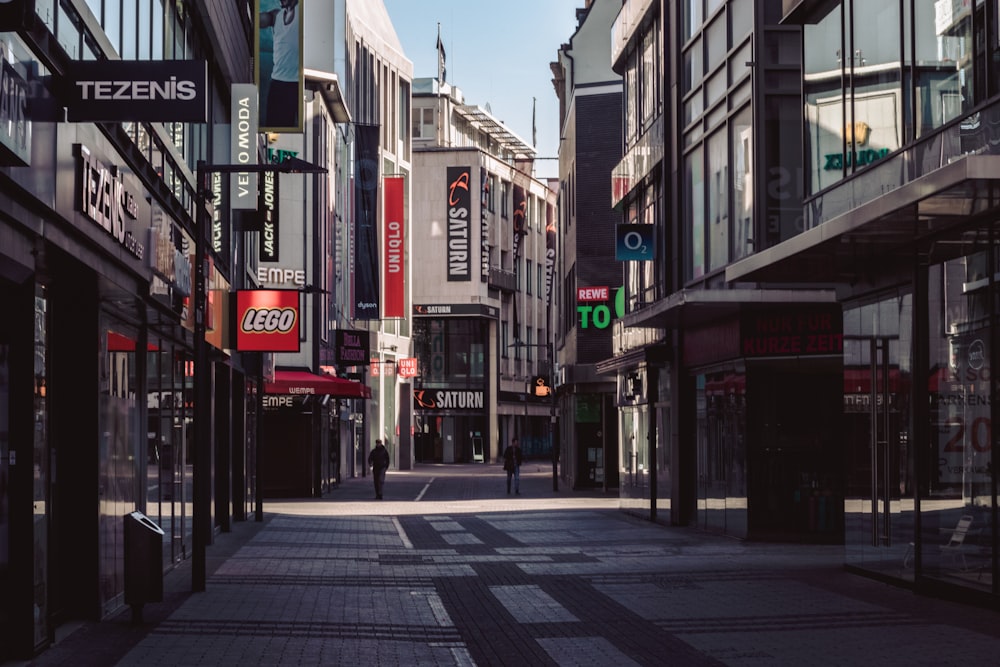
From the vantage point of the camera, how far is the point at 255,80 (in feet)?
103

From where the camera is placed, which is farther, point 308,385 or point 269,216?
point 308,385

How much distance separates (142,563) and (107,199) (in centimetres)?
333

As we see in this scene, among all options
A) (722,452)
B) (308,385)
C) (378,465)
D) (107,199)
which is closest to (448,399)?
(378,465)

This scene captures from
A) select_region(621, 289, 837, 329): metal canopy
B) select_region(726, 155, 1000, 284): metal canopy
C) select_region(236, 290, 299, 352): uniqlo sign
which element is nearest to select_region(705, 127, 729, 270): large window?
select_region(621, 289, 837, 329): metal canopy

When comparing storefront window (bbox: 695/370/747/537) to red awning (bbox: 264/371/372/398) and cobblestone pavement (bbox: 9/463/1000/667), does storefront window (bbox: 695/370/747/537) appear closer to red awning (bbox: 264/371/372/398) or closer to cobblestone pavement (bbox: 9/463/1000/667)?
cobblestone pavement (bbox: 9/463/1000/667)

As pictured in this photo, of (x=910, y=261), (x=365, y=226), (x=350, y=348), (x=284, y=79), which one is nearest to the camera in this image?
(x=910, y=261)

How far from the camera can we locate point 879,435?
18.4 metres

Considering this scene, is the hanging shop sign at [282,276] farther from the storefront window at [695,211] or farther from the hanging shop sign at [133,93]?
the hanging shop sign at [133,93]

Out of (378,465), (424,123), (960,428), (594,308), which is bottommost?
(378,465)

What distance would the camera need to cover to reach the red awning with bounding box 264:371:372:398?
137ft

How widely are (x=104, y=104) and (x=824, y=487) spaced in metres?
16.8

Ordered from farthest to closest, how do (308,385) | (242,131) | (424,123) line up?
(424,123) < (308,385) < (242,131)

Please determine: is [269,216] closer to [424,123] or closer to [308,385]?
[308,385]

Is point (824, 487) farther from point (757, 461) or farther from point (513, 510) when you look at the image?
point (513, 510)
